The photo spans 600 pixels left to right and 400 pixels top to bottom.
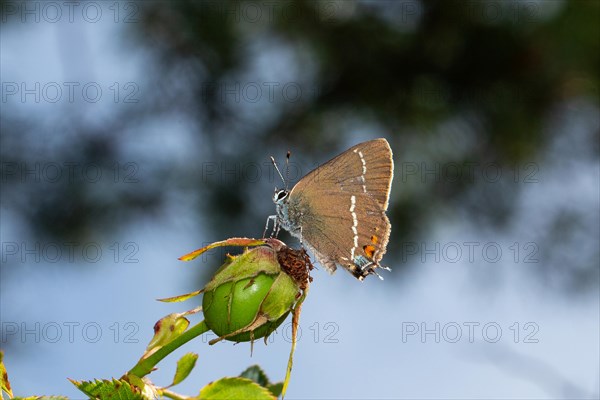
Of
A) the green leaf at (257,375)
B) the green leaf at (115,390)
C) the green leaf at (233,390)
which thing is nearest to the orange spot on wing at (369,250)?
the green leaf at (257,375)

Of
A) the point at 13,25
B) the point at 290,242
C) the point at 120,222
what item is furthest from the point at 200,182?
the point at 13,25

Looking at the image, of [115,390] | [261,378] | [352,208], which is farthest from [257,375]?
[352,208]

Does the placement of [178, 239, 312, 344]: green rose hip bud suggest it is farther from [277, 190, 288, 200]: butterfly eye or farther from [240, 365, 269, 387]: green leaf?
[277, 190, 288, 200]: butterfly eye

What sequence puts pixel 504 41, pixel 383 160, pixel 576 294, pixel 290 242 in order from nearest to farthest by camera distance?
pixel 383 160, pixel 290 242, pixel 504 41, pixel 576 294

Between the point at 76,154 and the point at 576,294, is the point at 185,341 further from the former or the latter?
the point at 576,294

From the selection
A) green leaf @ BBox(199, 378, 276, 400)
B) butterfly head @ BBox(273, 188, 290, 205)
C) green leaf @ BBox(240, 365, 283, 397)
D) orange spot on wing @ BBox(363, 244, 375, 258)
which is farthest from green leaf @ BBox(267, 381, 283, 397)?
butterfly head @ BBox(273, 188, 290, 205)

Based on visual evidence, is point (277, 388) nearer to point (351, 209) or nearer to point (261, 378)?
point (261, 378)
